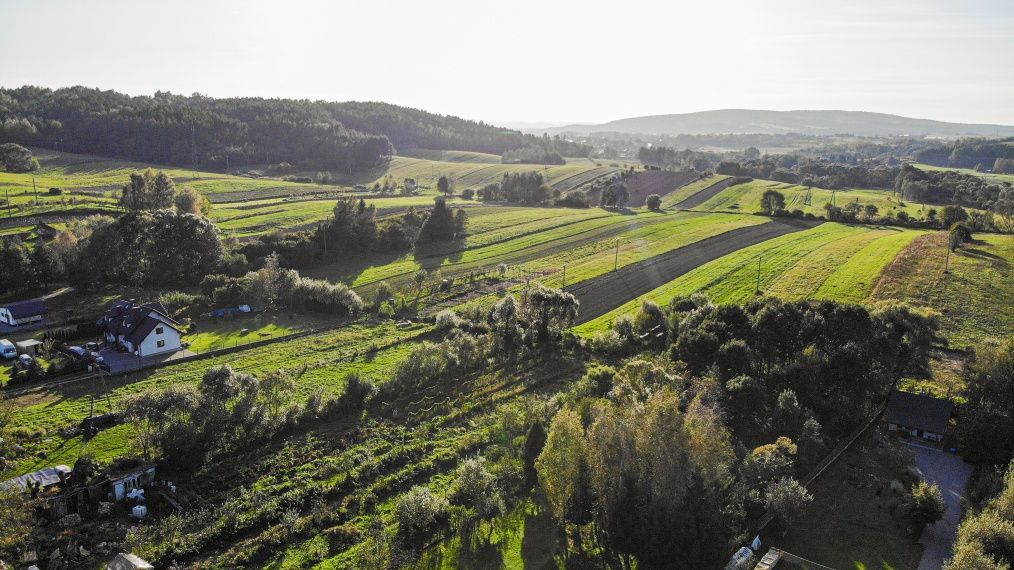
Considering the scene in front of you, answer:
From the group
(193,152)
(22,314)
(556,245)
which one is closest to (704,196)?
(556,245)

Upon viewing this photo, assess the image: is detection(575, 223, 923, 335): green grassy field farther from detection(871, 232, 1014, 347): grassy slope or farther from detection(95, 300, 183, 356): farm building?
detection(95, 300, 183, 356): farm building

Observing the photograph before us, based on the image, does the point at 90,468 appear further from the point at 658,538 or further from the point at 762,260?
the point at 762,260

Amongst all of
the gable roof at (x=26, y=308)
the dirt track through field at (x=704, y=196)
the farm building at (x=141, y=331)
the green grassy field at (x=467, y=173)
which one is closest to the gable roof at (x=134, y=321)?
the farm building at (x=141, y=331)

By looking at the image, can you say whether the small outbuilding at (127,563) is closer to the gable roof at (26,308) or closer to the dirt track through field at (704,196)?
the gable roof at (26,308)

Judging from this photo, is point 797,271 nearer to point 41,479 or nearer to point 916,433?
point 916,433

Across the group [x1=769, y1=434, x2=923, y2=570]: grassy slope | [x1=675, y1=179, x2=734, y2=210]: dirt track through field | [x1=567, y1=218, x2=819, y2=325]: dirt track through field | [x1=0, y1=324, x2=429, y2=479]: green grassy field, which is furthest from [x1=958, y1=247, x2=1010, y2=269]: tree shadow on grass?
[x1=0, y1=324, x2=429, y2=479]: green grassy field
